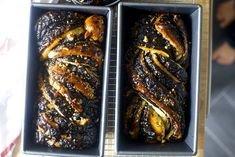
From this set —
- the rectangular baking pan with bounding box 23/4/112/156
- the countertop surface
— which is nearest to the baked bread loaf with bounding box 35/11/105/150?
the rectangular baking pan with bounding box 23/4/112/156

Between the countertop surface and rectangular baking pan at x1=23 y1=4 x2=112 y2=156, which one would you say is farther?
the countertop surface

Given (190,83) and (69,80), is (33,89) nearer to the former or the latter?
(69,80)

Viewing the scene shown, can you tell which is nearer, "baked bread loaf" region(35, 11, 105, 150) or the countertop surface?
"baked bread loaf" region(35, 11, 105, 150)

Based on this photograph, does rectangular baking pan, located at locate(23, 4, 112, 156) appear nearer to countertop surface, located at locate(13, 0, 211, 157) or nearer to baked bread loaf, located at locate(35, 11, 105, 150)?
baked bread loaf, located at locate(35, 11, 105, 150)

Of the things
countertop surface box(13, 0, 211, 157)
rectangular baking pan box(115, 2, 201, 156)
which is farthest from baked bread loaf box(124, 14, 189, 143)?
countertop surface box(13, 0, 211, 157)

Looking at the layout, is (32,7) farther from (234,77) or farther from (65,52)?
(234,77)
